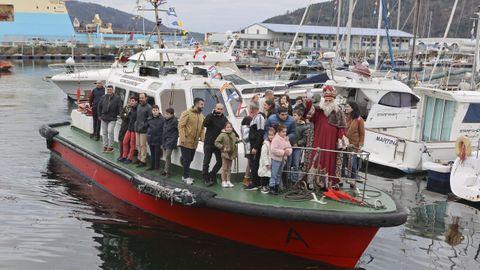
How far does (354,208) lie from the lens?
8039 mm

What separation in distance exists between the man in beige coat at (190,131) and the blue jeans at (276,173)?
1.53 meters

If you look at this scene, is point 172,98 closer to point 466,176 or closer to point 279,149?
point 279,149

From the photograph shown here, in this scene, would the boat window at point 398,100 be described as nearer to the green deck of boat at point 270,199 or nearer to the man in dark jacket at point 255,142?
the green deck of boat at point 270,199

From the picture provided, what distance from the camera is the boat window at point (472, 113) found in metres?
15.8

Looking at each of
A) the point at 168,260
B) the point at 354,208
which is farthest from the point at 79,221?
the point at 354,208

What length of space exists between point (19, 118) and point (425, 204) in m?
17.1

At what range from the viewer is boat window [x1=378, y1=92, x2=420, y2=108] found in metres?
19.4

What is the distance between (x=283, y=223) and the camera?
27.0 feet

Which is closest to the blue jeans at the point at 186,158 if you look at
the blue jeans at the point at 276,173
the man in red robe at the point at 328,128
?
the blue jeans at the point at 276,173

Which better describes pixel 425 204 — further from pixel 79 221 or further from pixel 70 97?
pixel 70 97

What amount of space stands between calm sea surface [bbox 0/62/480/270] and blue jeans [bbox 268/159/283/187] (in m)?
1.07

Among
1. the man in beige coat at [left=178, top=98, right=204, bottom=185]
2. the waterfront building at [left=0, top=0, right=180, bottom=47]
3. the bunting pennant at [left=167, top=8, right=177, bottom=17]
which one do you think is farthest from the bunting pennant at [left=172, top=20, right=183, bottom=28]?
the waterfront building at [left=0, top=0, right=180, bottom=47]

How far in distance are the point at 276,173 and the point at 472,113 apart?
9.68 meters

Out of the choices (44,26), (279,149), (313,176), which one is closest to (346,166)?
(313,176)
